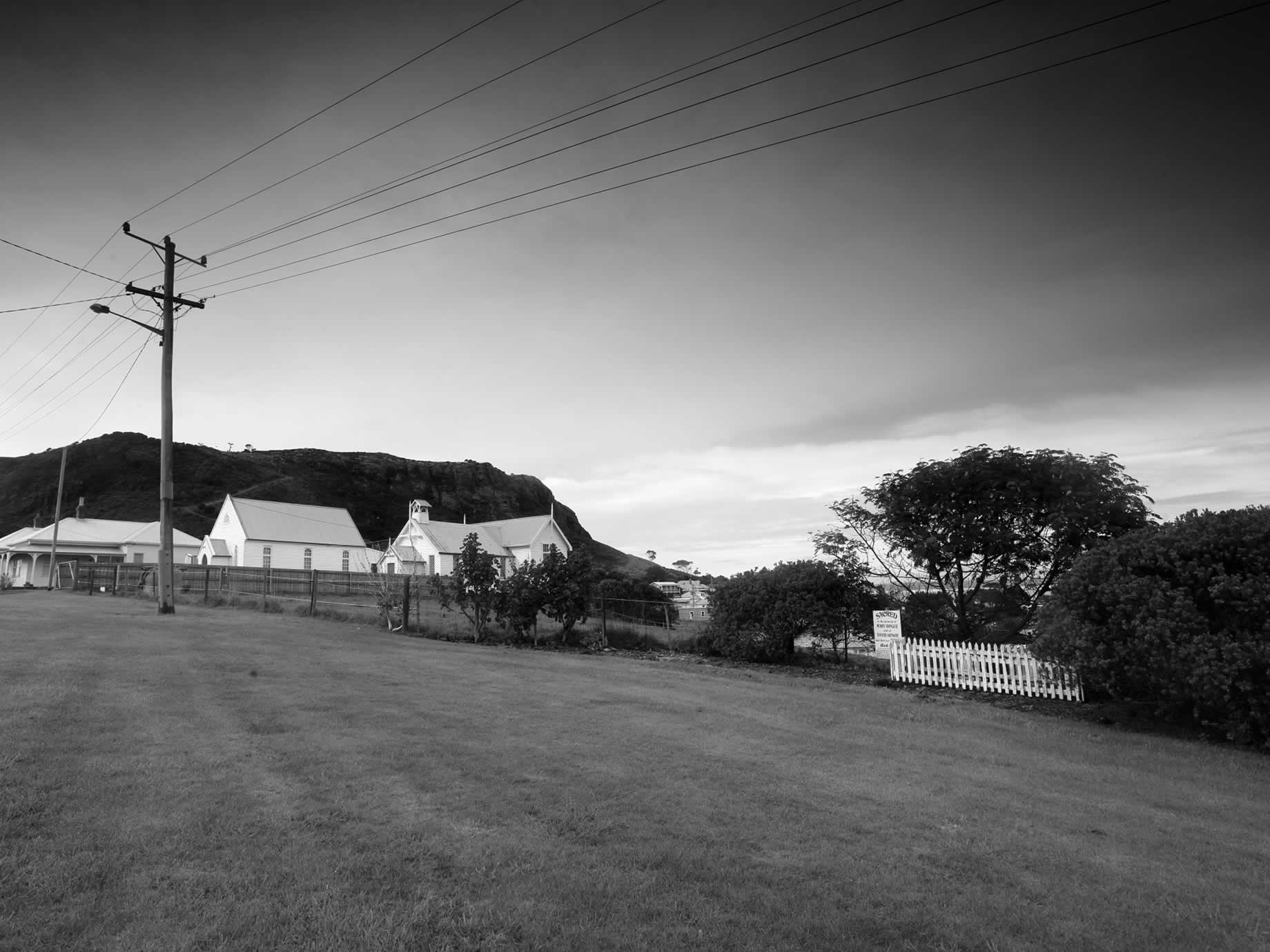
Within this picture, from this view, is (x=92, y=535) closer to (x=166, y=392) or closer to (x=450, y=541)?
(x=450, y=541)

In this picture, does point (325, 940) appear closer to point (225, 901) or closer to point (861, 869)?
point (225, 901)

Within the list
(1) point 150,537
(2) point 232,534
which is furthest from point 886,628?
(1) point 150,537

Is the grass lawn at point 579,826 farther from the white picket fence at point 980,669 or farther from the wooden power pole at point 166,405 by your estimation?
the wooden power pole at point 166,405

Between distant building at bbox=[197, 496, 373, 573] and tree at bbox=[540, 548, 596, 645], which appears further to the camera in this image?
distant building at bbox=[197, 496, 373, 573]

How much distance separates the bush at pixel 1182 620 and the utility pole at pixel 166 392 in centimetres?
2216

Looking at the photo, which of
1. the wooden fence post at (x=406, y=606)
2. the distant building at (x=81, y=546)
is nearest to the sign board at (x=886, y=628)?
the wooden fence post at (x=406, y=606)

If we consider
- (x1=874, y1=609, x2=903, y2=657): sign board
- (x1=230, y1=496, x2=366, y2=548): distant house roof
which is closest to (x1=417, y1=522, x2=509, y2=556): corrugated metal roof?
(x1=230, y1=496, x2=366, y2=548): distant house roof

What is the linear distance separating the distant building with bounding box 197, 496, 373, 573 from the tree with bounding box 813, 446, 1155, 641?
147ft

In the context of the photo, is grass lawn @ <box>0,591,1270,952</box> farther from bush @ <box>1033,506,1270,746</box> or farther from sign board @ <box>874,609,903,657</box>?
sign board @ <box>874,609,903,657</box>

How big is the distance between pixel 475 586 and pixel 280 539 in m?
39.3

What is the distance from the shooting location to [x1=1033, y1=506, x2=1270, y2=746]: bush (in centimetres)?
1012

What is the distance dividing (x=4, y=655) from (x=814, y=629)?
53.1 ft

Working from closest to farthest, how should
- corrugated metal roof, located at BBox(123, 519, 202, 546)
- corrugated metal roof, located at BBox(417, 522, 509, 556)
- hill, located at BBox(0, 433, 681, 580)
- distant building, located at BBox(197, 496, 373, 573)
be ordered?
1. distant building, located at BBox(197, 496, 373, 573)
2. corrugated metal roof, located at BBox(123, 519, 202, 546)
3. corrugated metal roof, located at BBox(417, 522, 509, 556)
4. hill, located at BBox(0, 433, 681, 580)

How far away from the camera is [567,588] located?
21172 millimetres
